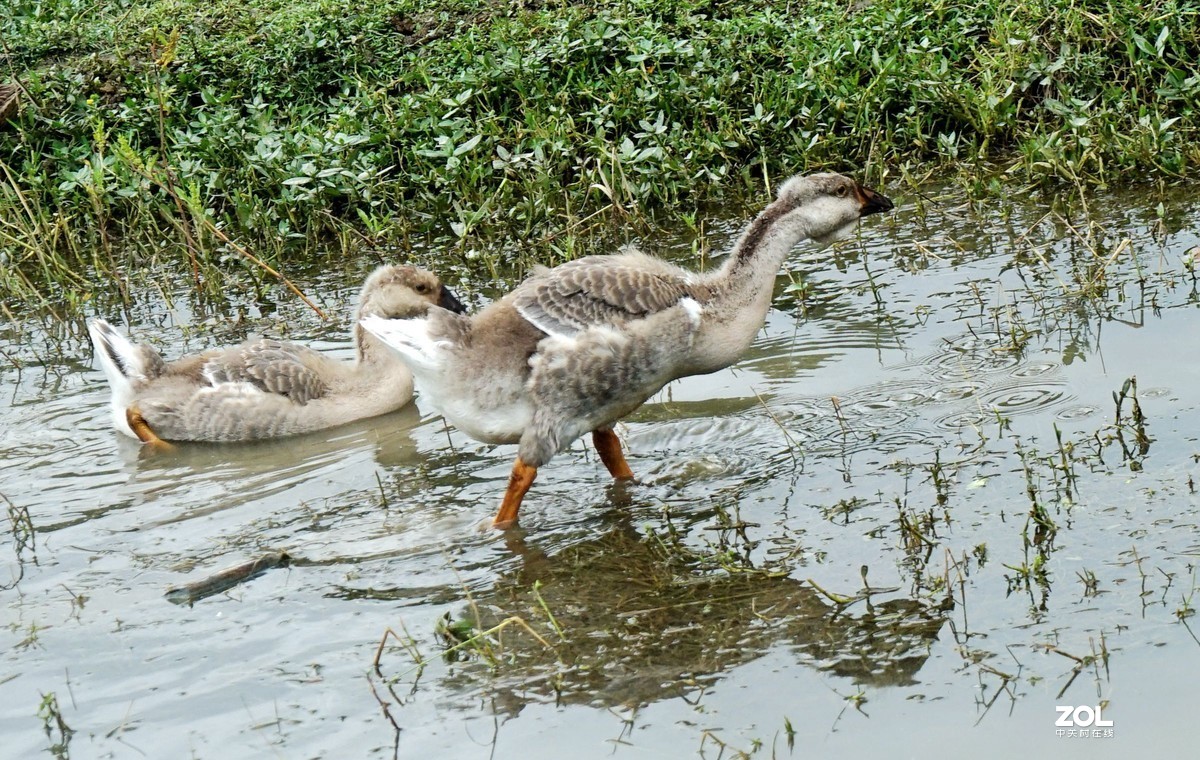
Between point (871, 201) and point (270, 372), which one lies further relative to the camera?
point (270, 372)

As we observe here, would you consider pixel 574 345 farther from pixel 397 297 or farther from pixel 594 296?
pixel 397 297

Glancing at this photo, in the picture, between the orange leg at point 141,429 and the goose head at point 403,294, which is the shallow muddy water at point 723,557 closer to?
the orange leg at point 141,429

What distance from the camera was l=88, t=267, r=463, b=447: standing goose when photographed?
8.04 m

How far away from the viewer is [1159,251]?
27.2 ft

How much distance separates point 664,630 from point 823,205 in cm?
269

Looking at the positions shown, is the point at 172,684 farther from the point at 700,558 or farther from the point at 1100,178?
the point at 1100,178

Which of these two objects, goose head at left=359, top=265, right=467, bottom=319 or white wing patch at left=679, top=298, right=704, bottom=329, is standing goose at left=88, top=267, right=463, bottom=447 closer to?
goose head at left=359, top=265, right=467, bottom=319

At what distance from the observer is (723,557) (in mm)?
5461

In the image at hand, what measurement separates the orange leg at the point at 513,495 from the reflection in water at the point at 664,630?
1.83 feet

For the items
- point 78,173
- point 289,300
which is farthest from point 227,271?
point 78,173

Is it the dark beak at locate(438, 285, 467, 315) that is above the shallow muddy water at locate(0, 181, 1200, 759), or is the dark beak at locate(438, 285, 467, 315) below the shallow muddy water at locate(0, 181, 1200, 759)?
above

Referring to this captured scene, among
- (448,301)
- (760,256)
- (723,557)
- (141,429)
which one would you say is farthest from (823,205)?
(141,429)

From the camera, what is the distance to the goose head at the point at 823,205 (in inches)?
270

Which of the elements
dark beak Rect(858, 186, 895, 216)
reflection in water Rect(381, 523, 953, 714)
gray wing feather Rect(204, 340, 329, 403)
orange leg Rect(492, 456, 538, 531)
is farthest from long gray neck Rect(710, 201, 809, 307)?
gray wing feather Rect(204, 340, 329, 403)
